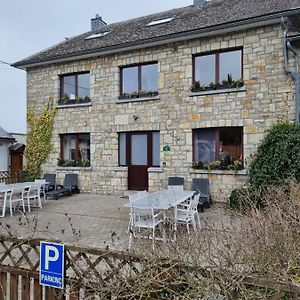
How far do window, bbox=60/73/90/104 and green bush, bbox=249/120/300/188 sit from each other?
7239mm

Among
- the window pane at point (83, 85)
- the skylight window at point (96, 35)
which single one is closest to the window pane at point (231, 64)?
the window pane at point (83, 85)

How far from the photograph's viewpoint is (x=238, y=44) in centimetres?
1035

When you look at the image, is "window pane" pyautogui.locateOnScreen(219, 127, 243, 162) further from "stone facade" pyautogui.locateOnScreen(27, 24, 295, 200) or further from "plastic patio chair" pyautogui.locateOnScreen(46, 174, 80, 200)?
"plastic patio chair" pyautogui.locateOnScreen(46, 174, 80, 200)

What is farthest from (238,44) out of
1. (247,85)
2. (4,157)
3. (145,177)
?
(4,157)

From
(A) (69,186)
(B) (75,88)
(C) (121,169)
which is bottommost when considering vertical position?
(A) (69,186)

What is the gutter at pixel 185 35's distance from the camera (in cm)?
957

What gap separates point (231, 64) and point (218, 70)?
459mm

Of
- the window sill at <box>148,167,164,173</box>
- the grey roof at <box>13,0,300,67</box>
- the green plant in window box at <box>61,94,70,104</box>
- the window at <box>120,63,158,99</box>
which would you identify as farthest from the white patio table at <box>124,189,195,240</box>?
the green plant in window box at <box>61,94,70,104</box>

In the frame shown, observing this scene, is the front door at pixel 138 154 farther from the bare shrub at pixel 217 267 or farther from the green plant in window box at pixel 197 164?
the bare shrub at pixel 217 267

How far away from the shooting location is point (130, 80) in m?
12.6

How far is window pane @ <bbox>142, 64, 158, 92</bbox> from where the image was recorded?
12039 millimetres

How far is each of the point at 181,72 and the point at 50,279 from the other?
943 cm

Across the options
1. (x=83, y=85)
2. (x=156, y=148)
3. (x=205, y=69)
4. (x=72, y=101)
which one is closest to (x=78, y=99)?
(x=72, y=101)

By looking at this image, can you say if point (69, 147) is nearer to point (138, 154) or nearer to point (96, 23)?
point (138, 154)
